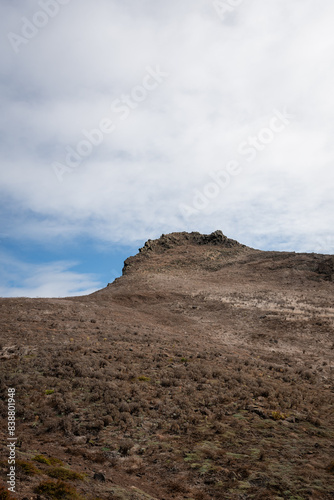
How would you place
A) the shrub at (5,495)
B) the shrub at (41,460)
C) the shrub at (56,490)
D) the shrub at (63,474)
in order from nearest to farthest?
the shrub at (5,495), the shrub at (56,490), the shrub at (63,474), the shrub at (41,460)

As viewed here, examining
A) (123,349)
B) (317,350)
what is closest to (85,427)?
(123,349)

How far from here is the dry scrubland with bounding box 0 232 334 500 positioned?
7.58 m

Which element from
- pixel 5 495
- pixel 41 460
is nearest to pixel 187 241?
pixel 41 460

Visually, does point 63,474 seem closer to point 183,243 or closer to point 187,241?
point 183,243

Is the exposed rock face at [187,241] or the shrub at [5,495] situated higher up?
the exposed rock face at [187,241]

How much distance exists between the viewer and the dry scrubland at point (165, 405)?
7582mm

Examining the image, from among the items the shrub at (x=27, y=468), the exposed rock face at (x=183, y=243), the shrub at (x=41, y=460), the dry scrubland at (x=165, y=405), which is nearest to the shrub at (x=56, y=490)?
the dry scrubland at (x=165, y=405)

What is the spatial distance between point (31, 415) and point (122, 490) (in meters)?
5.42

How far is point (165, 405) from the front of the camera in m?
12.1

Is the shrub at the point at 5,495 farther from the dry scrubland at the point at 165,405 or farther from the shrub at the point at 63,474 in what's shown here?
the shrub at the point at 63,474

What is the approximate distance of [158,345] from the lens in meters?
20.9

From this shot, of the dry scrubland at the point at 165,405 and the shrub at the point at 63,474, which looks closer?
the shrub at the point at 63,474

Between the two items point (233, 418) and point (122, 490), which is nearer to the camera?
point (122, 490)

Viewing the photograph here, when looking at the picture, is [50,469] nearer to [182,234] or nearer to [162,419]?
[162,419]
